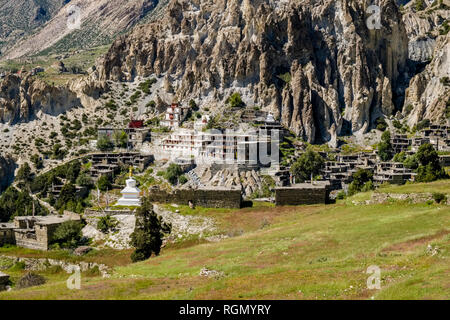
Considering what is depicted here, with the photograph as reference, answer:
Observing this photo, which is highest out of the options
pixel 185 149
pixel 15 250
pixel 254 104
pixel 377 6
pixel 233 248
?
pixel 377 6

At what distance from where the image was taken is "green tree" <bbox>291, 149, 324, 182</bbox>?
97.9 m

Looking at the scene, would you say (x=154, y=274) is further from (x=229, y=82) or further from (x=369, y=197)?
Result: (x=229, y=82)

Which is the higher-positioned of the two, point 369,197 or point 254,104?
point 254,104

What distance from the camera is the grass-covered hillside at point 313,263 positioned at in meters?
26.5

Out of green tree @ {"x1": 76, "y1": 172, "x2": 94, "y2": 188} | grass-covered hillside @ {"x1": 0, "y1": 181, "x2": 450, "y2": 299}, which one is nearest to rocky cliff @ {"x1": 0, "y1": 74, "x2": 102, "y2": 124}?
green tree @ {"x1": 76, "y1": 172, "x2": 94, "y2": 188}

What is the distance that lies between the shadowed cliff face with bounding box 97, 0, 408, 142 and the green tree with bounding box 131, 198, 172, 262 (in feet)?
248

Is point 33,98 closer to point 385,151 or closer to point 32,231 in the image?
point 32,231

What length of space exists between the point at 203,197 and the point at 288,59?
77.7 meters

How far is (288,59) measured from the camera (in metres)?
140

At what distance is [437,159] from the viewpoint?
297 ft

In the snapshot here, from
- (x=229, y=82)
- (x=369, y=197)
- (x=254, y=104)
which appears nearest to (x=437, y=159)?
(x=369, y=197)

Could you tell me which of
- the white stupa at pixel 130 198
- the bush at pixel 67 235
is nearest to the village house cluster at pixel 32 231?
the bush at pixel 67 235
